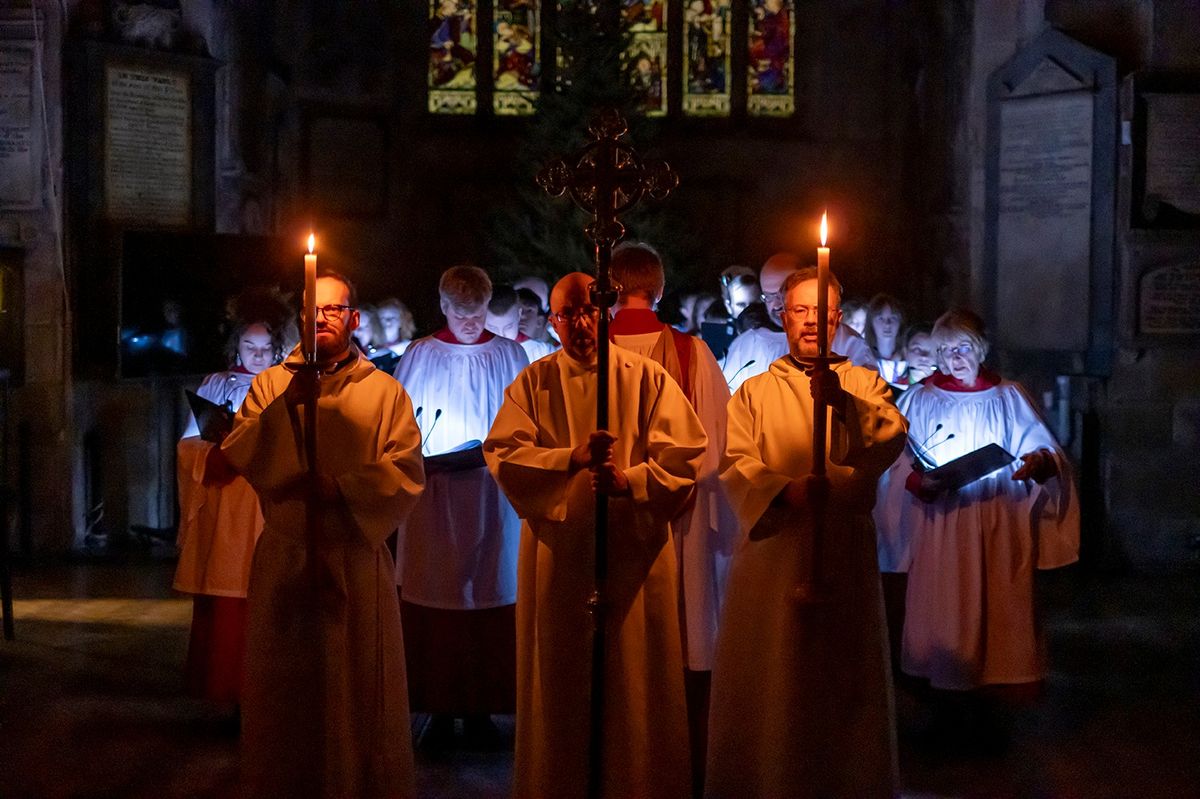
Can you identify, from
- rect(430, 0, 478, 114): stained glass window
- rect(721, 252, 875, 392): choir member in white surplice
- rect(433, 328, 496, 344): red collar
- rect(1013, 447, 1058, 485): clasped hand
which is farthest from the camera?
rect(430, 0, 478, 114): stained glass window

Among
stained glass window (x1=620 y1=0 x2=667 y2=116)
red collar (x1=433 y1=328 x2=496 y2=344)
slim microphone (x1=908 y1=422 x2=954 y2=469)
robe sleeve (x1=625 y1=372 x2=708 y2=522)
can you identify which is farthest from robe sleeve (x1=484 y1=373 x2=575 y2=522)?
stained glass window (x1=620 y1=0 x2=667 y2=116)

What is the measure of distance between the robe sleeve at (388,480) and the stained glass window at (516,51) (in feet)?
38.8

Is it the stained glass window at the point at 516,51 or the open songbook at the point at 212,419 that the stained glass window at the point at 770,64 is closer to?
the stained glass window at the point at 516,51

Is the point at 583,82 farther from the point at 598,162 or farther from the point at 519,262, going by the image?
the point at 598,162

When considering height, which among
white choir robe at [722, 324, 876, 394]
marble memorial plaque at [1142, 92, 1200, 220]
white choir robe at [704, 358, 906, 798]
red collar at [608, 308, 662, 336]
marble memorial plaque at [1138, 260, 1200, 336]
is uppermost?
marble memorial plaque at [1142, 92, 1200, 220]

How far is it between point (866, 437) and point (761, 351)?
3.38m

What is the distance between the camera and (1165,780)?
6137 mm

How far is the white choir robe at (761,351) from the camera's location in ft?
28.1

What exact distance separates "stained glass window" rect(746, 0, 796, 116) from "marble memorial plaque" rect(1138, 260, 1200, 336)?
20.9 feet

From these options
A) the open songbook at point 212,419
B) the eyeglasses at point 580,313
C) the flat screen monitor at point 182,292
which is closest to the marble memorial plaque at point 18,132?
the flat screen monitor at point 182,292

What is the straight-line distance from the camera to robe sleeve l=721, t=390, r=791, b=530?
515cm

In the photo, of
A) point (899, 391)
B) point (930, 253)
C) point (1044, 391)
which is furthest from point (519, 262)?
point (899, 391)

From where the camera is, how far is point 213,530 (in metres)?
6.90

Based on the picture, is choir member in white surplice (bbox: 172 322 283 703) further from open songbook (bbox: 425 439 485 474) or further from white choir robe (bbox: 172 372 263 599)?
open songbook (bbox: 425 439 485 474)
